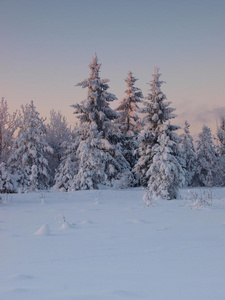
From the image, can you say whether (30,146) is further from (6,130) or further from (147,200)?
(147,200)

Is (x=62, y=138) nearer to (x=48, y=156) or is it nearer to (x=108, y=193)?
(x=48, y=156)

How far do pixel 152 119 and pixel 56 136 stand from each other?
414 inches

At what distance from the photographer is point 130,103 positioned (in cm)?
2700

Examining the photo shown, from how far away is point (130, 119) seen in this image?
26.7 metres

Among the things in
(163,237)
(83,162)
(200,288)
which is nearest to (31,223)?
(163,237)

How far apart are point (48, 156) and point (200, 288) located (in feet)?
82.1

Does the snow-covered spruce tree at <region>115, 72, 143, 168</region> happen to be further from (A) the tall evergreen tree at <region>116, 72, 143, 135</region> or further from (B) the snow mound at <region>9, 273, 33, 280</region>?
(B) the snow mound at <region>9, 273, 33, 280</region>

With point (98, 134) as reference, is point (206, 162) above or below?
below

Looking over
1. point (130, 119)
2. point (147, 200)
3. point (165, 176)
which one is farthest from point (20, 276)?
point (130, 119)

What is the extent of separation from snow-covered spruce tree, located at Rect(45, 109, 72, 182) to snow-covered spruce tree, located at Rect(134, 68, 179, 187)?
340 inches

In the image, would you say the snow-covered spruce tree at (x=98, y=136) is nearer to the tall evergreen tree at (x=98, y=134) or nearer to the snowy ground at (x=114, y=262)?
the tall evergreen tree at (x=98, y=134)

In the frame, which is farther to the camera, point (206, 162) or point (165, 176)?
point (206, 162)

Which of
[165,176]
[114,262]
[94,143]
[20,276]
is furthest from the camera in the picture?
[94,143]

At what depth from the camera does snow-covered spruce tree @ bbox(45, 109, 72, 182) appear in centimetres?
2742
